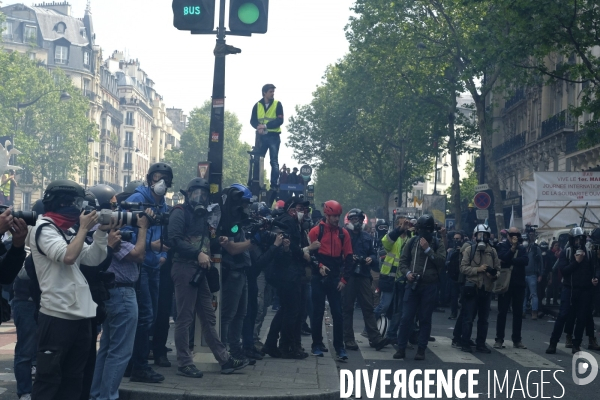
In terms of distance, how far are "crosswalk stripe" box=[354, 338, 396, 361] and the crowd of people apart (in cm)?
13

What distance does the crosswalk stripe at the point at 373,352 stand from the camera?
38.4ft

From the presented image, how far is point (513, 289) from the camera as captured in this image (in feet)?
44.2

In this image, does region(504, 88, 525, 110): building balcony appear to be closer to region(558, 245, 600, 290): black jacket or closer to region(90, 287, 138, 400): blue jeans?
region(558, 245, 600, 290): black jacket

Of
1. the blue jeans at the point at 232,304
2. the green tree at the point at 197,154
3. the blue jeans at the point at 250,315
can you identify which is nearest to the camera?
the blue jeans at the point at 232,304

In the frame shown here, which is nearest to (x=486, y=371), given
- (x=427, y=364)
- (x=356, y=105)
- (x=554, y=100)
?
(x=427, y=364)

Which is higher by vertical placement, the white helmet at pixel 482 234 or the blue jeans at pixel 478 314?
the white helmet at pixel 482 234

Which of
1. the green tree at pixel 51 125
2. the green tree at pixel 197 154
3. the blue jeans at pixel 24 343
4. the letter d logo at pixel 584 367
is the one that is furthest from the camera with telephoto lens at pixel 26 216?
the green tree at pixel 197 154

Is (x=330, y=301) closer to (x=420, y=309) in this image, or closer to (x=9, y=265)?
(x=420, y=309)

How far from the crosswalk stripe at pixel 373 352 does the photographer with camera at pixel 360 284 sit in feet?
0.36

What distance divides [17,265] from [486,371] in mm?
6824

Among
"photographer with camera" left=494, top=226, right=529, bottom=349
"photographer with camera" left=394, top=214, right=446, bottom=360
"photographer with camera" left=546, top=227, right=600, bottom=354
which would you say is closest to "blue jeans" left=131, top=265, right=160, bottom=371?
"photographer with camera" left=394, top=214, right=446, bottom=360

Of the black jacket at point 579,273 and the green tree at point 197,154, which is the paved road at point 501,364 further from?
the green tree at point 197,154

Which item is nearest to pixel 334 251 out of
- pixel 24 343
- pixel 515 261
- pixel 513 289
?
pixel 515 261

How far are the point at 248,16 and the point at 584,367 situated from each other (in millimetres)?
6172
